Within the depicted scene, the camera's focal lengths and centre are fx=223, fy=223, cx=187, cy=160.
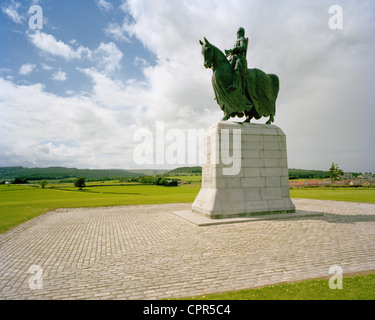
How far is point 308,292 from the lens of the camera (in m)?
4.20

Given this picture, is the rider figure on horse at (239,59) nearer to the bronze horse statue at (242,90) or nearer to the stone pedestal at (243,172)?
the bronze horse statue at (242,90)

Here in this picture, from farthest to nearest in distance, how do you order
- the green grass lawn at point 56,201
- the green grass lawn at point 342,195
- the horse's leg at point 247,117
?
the green grass lawn at point 342,195 → the green grass lawn at point 56,201 → the horse's leg at point 247,117

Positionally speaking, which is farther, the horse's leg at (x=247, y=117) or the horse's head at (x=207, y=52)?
the horse's leg at (x=247, y=117)

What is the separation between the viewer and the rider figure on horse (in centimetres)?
1281

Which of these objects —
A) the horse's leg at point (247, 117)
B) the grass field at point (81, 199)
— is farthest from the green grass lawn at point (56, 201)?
the horse's leg at point (247, 117)

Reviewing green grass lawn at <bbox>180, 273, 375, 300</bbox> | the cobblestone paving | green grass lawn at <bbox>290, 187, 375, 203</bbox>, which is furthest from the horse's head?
green grass lawn at <bbox>290, 187, 375, 203</bbox>

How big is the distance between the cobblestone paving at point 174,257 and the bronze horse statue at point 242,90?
22.4ft

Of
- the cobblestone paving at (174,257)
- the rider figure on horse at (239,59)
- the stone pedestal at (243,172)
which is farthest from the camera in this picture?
the rider figure on horse at (239,59)

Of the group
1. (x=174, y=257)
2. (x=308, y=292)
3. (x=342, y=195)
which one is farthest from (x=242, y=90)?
(x=342, y=195)

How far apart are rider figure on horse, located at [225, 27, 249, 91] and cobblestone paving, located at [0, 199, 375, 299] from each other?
7.99 meters

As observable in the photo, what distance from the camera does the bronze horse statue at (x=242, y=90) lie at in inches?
509

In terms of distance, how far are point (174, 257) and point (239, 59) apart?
36.8 ft

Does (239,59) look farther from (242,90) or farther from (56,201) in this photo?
(56,201)
